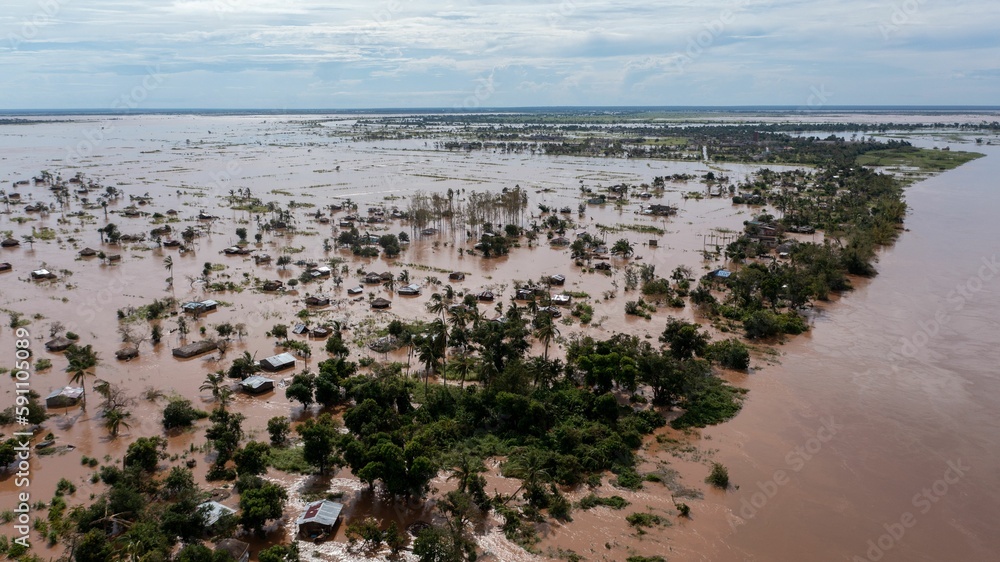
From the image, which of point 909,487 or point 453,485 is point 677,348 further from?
point 453,485

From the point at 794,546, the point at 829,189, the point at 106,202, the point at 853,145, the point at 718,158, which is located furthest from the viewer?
the point at 853,145

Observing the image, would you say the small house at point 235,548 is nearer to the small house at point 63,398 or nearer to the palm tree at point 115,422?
the palm tree at point 115,422

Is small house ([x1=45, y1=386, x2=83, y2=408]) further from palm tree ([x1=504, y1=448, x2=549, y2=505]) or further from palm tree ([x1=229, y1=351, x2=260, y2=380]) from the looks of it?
palm tree ([x1=504, y1=448, x2=549, y2=505])

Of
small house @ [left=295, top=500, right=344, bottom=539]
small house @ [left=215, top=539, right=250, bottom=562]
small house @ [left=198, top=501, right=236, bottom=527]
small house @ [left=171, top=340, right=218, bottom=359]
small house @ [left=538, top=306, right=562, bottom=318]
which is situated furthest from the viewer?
small house @ [left=538, top=306, right=562, bottom=318]

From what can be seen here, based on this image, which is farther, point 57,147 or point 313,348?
point 57,147

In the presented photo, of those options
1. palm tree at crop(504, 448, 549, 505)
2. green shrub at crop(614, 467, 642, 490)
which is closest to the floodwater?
green shrub at crop(614, 467, 642, 490)

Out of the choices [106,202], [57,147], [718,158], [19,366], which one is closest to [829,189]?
[718,158]

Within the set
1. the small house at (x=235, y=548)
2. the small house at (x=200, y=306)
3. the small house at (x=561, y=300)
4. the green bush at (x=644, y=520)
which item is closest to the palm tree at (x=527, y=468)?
the green bush at (x=644, y=520)
